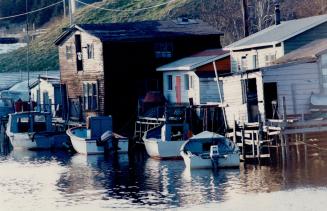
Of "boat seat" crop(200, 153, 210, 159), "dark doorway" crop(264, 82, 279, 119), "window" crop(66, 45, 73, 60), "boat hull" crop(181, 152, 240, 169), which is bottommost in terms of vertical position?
"boat hull" crop(181, 152, 240, 169)

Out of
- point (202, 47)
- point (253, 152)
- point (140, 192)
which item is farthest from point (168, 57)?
point (140, 192)

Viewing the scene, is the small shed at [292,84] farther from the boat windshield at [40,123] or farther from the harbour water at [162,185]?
the boat windshield at [40,123]

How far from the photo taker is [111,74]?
251 feet

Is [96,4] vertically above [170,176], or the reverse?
[96,4]

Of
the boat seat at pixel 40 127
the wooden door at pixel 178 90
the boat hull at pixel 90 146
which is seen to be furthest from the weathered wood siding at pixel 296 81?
the boat seat at pixel 40 127

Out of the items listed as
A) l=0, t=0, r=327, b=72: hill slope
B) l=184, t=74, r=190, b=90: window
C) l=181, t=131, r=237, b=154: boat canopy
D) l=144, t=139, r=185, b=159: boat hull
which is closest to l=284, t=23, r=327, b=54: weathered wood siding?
l=144, t=139, r=185, b=159: boat hull

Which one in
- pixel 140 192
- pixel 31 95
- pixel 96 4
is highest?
pixel 96 4

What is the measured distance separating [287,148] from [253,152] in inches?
72.2

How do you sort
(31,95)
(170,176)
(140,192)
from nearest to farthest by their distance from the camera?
(140,192), (170,176), (31,95)

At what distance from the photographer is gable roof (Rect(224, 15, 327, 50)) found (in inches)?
2506

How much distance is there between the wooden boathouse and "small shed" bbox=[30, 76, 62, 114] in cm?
550

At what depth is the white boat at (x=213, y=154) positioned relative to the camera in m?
54.8

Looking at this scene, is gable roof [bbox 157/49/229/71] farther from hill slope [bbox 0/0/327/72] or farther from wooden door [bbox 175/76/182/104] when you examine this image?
hill slope [bbox 0/0/327/72]

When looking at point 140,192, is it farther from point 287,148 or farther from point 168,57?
point 168,57
